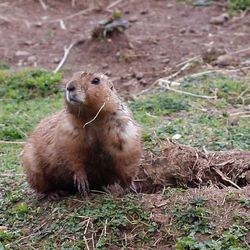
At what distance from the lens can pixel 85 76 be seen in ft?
18.1

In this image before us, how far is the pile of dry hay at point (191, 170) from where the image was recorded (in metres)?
6.40

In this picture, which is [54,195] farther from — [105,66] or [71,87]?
[105,66]

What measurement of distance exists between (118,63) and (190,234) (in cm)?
562

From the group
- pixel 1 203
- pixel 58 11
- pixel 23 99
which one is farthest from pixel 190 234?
pixel 58 11

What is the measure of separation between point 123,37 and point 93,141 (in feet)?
18.3

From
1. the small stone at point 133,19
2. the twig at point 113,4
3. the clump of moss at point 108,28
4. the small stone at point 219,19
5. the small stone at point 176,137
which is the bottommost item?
the twig at point 113,4

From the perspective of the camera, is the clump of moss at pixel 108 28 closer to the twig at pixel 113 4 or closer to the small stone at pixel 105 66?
the small stone at pixel 105 66

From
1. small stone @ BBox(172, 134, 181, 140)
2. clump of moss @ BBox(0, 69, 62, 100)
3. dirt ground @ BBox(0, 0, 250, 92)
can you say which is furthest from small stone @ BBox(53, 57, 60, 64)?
small stone @ BBox(172, 134, 181, 140)

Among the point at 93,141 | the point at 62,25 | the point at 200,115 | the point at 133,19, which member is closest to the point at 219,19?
the point at 133,19

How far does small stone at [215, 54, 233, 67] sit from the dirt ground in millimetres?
306

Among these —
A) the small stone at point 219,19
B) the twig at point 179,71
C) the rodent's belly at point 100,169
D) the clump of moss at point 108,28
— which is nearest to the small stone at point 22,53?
the clump of moss at point 108,28

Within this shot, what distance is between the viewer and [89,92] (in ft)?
18.0

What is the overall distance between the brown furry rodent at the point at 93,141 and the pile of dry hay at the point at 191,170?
60 cm

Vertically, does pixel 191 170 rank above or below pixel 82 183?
below
